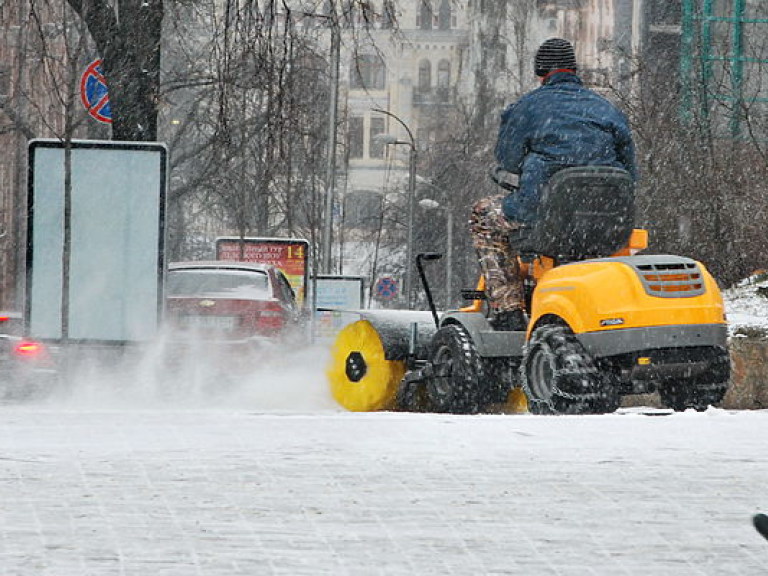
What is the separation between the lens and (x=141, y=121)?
16016 millimetres

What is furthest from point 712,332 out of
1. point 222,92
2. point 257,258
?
point 257,258

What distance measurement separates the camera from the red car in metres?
16.1

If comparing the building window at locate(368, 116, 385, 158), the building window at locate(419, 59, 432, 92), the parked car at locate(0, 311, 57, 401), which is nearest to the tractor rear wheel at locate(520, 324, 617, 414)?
the parked car at locate(0, 311, 57, 401)

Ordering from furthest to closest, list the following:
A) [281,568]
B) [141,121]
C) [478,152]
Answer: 1. [478,152]
2. [141,121]
3. [281,568]

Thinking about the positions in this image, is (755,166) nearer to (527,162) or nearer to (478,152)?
(527,162)

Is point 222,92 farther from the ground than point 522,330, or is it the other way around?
point 222,92

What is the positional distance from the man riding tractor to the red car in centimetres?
692

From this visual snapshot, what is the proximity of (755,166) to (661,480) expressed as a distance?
15.9m

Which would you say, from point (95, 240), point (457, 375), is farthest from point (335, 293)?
point (457, 375)

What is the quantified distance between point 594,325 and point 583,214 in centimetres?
61

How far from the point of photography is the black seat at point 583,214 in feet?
29.7

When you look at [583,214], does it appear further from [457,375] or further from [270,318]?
[270,318]

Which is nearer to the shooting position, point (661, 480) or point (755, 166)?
point (661, 480)

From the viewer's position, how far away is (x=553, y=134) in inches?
363
